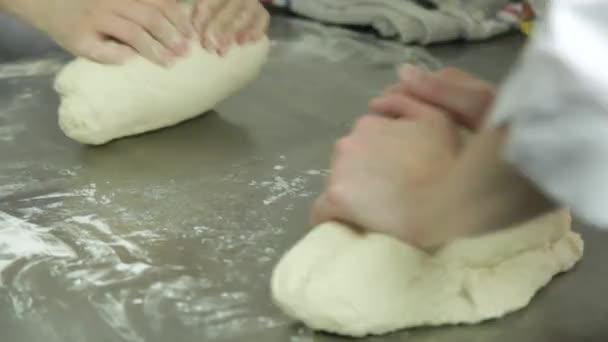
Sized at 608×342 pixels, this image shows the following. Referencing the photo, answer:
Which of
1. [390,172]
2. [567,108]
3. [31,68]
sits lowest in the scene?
[31,68]

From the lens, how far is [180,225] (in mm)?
876

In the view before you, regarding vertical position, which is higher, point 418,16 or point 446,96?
point 446,96

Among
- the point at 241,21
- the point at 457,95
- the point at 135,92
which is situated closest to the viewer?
the point at 457,95

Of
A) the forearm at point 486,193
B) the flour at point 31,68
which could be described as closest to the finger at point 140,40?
the flour at point 31,68

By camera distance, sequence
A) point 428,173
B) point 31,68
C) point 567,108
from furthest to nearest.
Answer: point 31,68, point 428,173, point 567,108

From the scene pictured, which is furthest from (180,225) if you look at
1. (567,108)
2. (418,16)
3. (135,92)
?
(418,16)

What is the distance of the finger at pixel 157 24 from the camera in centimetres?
107

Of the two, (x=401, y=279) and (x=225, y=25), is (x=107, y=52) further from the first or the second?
(x=401, y=279)

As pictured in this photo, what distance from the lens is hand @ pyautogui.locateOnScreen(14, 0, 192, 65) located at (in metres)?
1.06

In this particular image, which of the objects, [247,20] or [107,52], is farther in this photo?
[247,20]

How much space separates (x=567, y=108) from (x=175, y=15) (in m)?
0.70

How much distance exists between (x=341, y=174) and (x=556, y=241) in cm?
23

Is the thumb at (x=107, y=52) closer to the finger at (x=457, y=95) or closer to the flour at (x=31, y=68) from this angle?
the flour at (x=31, y=68)

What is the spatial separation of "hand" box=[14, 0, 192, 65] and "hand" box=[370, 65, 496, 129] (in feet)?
1.18
